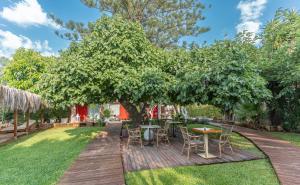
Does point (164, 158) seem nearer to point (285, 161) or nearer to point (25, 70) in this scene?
point (285, 161)

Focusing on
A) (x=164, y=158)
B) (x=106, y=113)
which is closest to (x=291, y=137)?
(x=164, y=158)

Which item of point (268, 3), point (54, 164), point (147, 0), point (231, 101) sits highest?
point (268, 3)

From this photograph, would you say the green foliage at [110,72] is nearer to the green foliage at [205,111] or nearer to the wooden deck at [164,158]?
the wooden deck at [164,158]

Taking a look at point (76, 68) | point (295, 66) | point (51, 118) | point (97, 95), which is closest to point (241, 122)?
point (295, 66)

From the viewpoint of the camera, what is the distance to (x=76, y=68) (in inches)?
298

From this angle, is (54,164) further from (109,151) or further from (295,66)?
(295,66)

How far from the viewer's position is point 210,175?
197 inches

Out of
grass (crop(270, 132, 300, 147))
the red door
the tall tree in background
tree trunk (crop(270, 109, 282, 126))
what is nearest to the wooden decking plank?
grass (crop(270, 132, 300, 147))

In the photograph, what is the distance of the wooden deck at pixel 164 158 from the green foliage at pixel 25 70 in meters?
15.0

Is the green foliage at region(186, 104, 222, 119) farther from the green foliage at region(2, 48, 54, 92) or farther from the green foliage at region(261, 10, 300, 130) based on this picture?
the green foliage at region(2, 48, 54, 92)

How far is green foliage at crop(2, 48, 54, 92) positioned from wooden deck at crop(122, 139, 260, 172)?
15.0 meters

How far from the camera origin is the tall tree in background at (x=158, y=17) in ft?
47.8

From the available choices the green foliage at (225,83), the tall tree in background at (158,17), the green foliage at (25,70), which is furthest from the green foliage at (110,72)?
the green foliage at (25,70)

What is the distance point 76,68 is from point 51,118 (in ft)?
39.7
